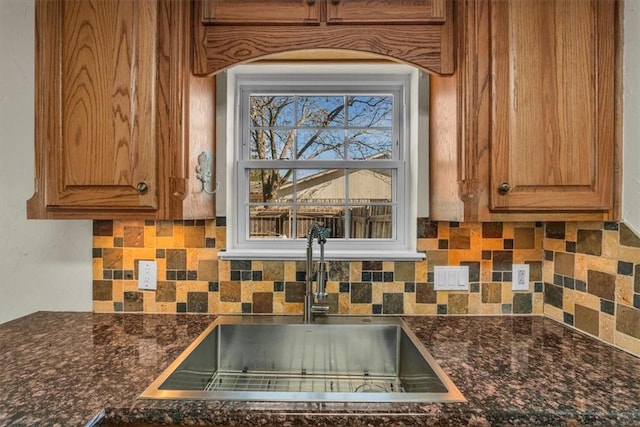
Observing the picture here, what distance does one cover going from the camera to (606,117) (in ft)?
3.70

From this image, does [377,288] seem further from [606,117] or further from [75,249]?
[75,249]

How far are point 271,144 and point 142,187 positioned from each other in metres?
0.67

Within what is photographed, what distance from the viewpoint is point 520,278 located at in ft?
4.89

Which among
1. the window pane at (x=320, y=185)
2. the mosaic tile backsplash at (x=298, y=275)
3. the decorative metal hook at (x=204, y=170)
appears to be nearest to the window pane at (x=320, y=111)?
the window pane at (x=320, y=185)

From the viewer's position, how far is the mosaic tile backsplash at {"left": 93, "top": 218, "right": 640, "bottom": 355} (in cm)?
150

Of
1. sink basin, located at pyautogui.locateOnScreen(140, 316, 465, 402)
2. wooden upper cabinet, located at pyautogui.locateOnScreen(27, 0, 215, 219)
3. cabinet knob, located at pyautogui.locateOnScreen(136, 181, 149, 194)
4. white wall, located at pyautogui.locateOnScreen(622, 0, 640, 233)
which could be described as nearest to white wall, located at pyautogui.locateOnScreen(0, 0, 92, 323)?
wooden upper cabinet, located at pyautogui.locateOnScreen(27, 0, 215, 219)

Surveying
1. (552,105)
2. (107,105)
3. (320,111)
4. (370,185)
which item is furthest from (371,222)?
(107,105)

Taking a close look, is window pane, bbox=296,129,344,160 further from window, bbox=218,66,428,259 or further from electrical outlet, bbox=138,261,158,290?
electrical outlet, bbox=138,261,158,290

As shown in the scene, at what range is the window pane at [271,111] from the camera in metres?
1.69

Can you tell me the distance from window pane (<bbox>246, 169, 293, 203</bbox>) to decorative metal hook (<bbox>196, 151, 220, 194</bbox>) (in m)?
0.28

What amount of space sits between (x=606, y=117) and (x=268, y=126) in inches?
→ 49.9

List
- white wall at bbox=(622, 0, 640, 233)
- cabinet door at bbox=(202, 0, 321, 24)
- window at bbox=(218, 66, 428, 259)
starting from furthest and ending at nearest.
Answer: window at bbox=(218, 66, 428, 259)
cabinet door at bbox=(202, 0, 321, 24)
white wall at bbox=(622, 0, 640, 233)

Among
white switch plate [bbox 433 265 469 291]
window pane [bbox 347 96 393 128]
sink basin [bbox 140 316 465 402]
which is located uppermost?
window pane [bbox 347 96 393 128]

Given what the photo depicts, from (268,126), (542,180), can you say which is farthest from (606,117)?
(268,126)
